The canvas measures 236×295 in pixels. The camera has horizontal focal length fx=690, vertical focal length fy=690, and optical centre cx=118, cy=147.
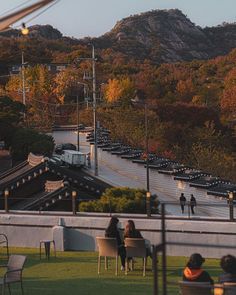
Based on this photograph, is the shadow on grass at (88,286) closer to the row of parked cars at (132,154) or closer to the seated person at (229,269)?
the seated person at (229,269)

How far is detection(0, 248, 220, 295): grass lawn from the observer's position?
11.4 meters

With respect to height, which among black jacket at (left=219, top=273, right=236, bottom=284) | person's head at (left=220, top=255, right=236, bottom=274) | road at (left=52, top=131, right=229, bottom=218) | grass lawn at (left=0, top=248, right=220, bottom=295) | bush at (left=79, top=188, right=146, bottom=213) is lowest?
road at (left=52, top=131, right=229, bottom=218)

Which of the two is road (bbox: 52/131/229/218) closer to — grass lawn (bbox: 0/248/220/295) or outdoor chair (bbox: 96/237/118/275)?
grass lawn (bbox: 0/248/220/295)

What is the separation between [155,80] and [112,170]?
47281mm

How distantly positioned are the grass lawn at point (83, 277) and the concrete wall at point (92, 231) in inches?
17.0

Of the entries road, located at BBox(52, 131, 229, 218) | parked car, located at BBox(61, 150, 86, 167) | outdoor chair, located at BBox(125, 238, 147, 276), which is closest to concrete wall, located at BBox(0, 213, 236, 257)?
outdoor chair, located at BBox(125, 238, 147, 276)

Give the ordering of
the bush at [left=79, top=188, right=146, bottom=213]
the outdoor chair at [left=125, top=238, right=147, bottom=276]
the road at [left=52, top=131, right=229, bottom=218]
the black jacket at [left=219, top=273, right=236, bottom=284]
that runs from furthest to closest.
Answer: the road at [left=52, top=131, right=229, bottom=218], the bush at [left=79, top=188, right=146, bottom=213], the outdoor chair at [left=125, top=238, right=147, bottom=276], the black jacket at [left=219, top=273, right=236, bottom=284]

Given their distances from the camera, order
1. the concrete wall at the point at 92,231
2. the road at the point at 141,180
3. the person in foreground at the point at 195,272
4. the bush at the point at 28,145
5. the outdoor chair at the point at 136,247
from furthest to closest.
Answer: the bush at the point at 28,145
the road at the point at 141,180
the concrete wall at the point at 92,231
the outdoor chair at the point at 136,247
the person in foreground at the point at 195,272

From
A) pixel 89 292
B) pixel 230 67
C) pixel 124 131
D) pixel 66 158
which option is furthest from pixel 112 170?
pixel 230 67

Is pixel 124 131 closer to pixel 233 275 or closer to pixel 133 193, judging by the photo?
pixel 133 193

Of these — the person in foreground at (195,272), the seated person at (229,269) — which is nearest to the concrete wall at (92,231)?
the person in foreground at (195,272)

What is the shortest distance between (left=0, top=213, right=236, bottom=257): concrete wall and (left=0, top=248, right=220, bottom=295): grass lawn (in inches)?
17.0

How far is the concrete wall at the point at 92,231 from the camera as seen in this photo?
14.8 m

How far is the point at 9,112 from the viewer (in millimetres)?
52812
